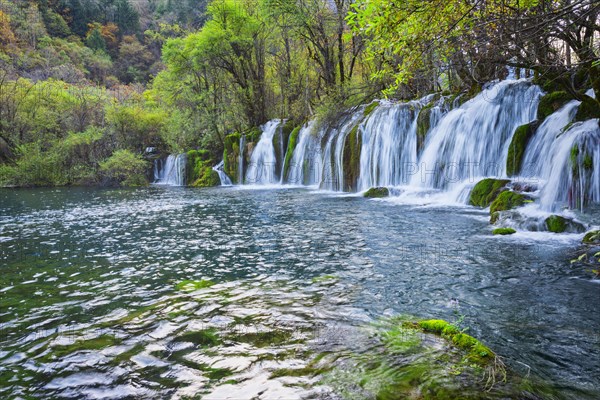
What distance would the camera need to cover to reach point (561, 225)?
8711 millimetres

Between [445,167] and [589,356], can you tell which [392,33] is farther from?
[445,167]

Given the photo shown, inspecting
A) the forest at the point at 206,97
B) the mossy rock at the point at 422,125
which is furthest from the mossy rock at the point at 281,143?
the mossy rock at the point at 422,125

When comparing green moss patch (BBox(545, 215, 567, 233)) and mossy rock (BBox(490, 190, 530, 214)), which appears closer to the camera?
green moss patch (BBox(545, 215, 567, 233))

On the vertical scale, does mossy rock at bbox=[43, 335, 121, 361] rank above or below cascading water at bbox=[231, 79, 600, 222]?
below

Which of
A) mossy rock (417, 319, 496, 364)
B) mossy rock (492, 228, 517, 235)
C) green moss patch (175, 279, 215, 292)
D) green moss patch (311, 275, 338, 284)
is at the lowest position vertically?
green moss patch (175, 279, 215, 292)

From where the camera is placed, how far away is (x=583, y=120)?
34.9 ft

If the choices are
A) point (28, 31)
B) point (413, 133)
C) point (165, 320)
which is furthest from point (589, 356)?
point (28, 31)

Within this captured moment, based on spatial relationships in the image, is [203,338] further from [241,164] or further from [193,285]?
[241,164]

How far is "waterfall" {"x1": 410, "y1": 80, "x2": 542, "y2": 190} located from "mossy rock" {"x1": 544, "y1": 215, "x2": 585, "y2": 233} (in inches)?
200

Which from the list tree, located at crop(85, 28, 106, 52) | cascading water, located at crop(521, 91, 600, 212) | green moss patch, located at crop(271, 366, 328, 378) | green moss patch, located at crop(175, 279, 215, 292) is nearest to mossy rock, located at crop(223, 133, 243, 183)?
cascading water, located at crop(521, 91, 600, 212)

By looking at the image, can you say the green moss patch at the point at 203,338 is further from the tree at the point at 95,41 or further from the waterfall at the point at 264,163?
the tree at the point at 95,41

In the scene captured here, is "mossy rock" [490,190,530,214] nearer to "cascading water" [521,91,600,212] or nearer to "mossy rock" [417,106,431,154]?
"cascading water" [521,91,600,212]

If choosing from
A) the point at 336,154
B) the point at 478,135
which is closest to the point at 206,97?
the point at 336,154

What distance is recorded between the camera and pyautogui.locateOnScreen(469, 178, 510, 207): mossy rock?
12.4 metres
